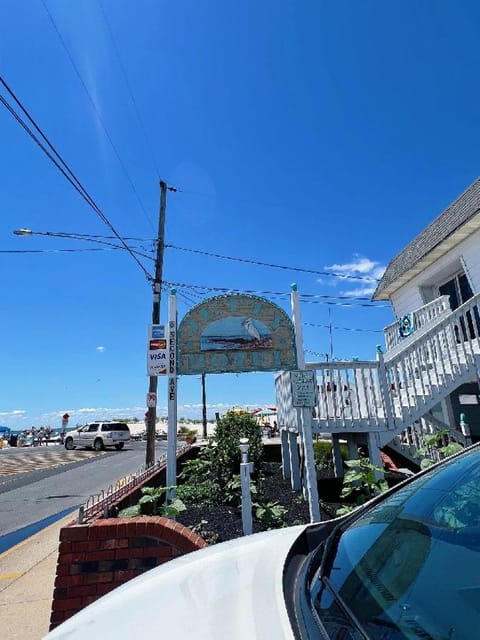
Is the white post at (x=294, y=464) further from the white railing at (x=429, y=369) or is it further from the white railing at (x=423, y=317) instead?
the white railing at (x=423, y=317)

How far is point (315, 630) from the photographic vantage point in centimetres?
108

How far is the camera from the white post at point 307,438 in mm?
4523

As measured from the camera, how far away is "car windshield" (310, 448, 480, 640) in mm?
923

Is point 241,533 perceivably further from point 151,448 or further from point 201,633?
point 151,448

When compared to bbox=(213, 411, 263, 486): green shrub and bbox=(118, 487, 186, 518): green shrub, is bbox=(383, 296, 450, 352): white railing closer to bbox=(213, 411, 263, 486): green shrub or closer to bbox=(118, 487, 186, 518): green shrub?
bbox=(213, 411, 263, 486): green shrub

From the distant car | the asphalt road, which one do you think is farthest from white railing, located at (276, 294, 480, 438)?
the distant car

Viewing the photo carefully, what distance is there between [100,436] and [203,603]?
89.0 feet

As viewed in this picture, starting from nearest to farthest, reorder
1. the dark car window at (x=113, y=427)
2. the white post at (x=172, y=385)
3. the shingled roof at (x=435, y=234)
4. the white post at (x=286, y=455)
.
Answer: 1. the white post at (x=172, y=385)
2. the white post at (x=286, y=455)
3. the shingled roof at (x=435, y=234)
4. the dark car window at (x=113, y=427)

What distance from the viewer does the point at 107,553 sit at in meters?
3.05

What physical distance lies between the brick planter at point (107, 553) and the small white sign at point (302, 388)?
6.85ft

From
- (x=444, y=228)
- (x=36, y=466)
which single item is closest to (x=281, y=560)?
(x=444, y=228)

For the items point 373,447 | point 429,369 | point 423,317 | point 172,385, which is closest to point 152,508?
point 172,385

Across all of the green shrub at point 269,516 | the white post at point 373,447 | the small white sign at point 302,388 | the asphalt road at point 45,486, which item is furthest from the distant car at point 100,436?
the small white sign at point 302,388

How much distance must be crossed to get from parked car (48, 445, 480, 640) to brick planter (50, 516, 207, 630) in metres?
1.34
